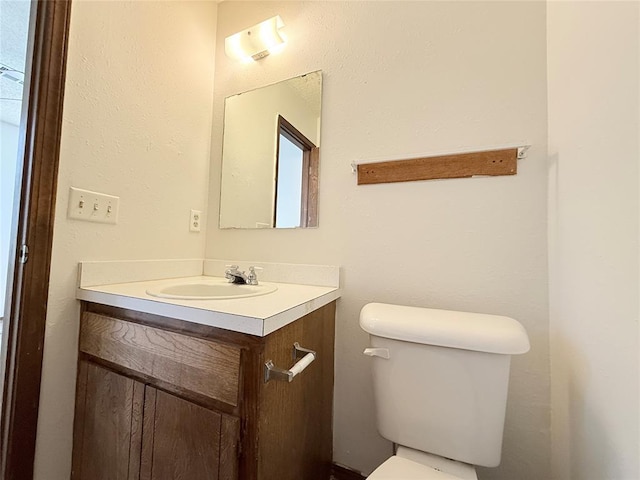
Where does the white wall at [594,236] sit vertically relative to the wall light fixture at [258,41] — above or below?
below

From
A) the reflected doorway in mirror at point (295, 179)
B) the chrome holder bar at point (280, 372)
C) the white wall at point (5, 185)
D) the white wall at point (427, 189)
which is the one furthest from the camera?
the white wall at point (5, 185)

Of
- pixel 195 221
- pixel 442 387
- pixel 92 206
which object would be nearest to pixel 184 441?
pixel 442 387

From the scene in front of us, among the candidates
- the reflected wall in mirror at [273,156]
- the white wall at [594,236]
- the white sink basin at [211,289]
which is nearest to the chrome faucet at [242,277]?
the white sink basin at [211,289]

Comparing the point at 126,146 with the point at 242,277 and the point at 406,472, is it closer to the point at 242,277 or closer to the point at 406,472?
the point at 242,277

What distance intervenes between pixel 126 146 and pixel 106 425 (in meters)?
0.97

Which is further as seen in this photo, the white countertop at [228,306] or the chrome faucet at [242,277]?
the chrome faucet at [242,277]

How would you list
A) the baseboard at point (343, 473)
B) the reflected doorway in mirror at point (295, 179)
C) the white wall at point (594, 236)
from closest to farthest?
the white wall at point (594, 236) < the baseboard at point (343, 473) < the reflected doorway in mirror at point (295, 179)

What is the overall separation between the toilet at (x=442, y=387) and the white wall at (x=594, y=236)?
0.17 meters


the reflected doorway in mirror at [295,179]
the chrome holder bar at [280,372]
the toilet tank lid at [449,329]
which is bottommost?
the chrome holder bar at [280,372]

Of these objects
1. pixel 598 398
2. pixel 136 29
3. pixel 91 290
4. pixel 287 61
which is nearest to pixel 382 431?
pixel 598 398

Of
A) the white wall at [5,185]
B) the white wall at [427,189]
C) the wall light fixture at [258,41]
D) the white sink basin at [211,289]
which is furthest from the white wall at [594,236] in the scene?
the white wall at [5,185]

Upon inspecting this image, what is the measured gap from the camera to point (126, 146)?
42.2 inches

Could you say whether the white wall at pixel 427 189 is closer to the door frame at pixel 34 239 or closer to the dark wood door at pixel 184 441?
the dark wood door at pixel 184 441

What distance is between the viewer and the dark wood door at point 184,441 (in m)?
0.66
